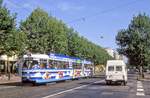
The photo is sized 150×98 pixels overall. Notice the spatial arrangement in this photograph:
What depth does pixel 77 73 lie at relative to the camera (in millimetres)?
56344

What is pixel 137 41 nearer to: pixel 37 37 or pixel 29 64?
pixel 37 37

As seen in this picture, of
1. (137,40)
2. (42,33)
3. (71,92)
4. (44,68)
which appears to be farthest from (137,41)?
(71,92)

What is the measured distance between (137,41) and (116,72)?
93.9 ft

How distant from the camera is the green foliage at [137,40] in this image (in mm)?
69312

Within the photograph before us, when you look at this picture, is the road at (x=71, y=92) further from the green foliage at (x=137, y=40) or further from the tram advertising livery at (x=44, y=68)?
the green foliage at (x=137, y=40)

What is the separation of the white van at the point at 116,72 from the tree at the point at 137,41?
2738cm

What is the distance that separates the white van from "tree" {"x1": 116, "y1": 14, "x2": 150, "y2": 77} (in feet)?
89.8

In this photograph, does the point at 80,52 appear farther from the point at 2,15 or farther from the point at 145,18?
the point at 2,15

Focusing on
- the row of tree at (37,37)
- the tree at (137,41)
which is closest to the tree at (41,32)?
the row of tree at (37,37)

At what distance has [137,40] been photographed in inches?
2734

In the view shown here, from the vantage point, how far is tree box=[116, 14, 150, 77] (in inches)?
2729

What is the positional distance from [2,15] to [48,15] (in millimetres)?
21018

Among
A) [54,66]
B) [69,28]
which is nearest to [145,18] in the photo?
→ [69,28]

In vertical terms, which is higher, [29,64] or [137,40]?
[137,40]
